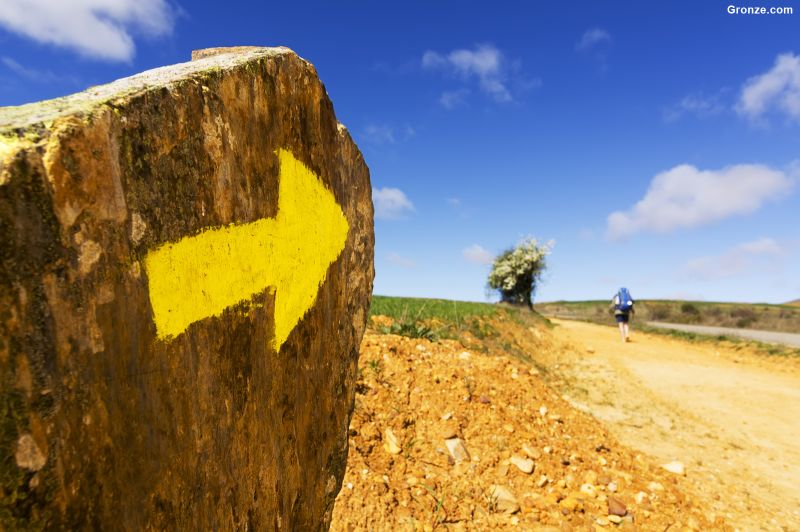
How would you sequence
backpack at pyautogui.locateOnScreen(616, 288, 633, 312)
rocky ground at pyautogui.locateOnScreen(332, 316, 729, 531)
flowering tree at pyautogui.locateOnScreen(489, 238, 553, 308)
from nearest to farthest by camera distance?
rocky ground at pyautogui.locateOnScreen(332, 316, 729, 531) → backpack at pyautogui.locateOnScreen(616, 288, 633, 312) → flowering tree at pyautogui.locateOnScreen(489, 238, 553, 308)

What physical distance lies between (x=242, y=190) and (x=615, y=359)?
1200cm

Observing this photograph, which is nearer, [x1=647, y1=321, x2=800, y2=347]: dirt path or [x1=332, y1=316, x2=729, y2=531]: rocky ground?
[x1=332, y1=316, x2=729, y2=531]: rocky ground

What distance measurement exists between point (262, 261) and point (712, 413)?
8.27 m

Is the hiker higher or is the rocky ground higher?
the hiker

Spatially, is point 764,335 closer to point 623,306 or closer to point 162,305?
point 623,306

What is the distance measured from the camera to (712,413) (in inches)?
302

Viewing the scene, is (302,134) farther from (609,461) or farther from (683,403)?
(683,403)

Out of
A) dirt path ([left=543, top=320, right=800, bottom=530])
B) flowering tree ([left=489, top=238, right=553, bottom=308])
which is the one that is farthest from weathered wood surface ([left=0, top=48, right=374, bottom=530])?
flowering tree ([left=489, top=238, right=553, bottom=308])

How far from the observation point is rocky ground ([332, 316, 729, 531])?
383 centimetres

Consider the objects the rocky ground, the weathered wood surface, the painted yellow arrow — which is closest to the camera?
the weathered wood surface

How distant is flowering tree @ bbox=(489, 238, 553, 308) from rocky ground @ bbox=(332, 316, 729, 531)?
2759 cm

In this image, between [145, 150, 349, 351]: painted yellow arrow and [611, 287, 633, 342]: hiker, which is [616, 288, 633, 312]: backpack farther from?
[145, 150, 349, 351]: painted yellow arrow

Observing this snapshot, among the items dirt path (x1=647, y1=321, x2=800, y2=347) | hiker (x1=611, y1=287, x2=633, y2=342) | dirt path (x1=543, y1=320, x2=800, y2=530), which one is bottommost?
dirt path (x1=543, y1=320, x2=800, y2=530)

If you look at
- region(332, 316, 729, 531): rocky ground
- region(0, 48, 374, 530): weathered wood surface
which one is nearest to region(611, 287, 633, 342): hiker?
region(332, 316, 729, 531): rocky ground
